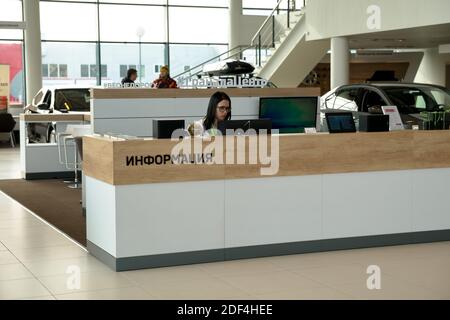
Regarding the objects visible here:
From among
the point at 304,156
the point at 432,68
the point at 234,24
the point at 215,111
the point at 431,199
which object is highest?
the point at 234,24

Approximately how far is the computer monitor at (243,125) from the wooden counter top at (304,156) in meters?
0.19

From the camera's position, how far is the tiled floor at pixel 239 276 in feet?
17.0

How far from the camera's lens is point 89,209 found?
21.1ft

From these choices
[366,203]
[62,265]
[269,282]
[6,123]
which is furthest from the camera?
[6,123]

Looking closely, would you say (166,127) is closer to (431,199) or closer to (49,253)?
(49,253)

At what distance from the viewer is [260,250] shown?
20.6ft

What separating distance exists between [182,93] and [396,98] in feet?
13.1

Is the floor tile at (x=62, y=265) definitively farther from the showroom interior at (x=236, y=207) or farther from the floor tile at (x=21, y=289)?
the floor tile at (x=21, y=289)

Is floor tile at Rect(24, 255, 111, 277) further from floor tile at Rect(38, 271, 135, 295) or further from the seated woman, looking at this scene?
the seated woman

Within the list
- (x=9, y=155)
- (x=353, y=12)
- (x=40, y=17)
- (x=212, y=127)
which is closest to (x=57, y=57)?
(x=40, y=17)

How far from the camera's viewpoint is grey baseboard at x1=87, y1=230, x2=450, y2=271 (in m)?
5.93

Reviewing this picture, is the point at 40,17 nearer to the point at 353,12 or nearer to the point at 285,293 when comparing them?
the point at 353,12

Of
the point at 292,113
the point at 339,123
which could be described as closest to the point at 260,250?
the point at 339,123

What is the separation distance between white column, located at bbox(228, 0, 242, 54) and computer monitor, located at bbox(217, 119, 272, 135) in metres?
15.3
